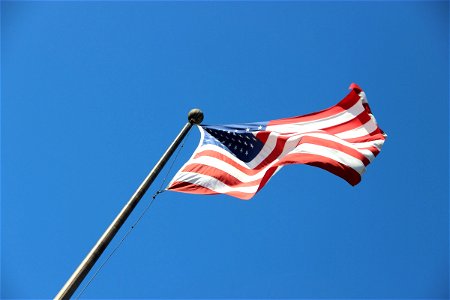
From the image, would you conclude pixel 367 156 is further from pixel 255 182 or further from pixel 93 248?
pixel 93 248

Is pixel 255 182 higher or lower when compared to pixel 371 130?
lower

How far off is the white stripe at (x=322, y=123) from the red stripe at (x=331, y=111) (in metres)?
0.12

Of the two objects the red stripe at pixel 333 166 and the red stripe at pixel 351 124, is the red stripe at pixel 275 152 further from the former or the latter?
the red stripe at pixel 351 124

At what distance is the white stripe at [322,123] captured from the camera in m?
13.8

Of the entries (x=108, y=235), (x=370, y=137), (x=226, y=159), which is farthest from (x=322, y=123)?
(x=108, y=235)

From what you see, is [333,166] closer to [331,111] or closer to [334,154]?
[334,154]

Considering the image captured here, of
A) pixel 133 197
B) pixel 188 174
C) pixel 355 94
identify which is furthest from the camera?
pixel 355 94

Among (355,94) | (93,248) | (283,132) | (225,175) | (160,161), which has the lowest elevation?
(93,248)

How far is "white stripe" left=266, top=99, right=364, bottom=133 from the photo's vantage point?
1384 cm

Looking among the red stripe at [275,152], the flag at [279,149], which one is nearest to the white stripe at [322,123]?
the flag at [279,149]

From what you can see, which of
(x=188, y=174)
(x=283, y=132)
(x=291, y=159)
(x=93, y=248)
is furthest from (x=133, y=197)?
(x=283, y=132)

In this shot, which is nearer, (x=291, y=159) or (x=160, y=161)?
(x=160, y=161)

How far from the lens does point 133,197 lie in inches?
375

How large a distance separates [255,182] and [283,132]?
250 cm
